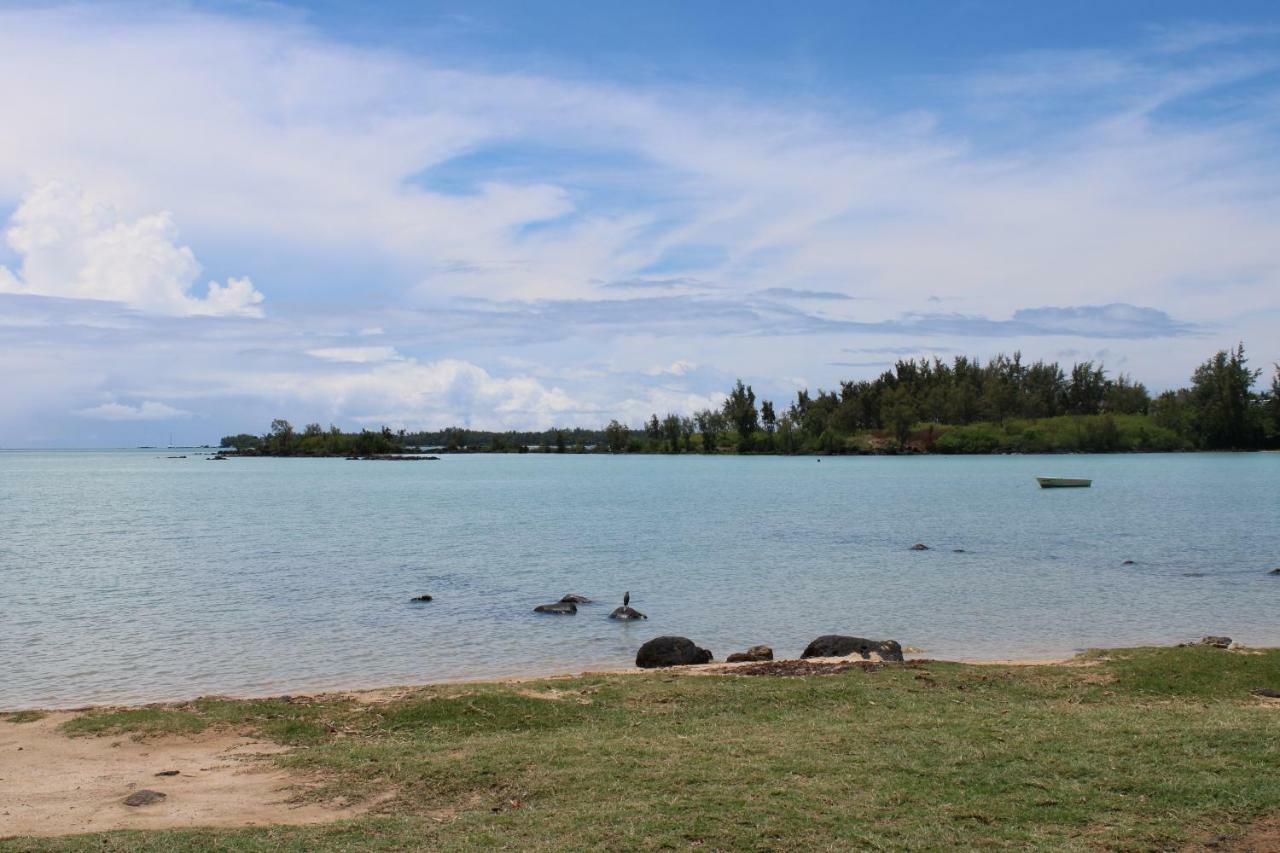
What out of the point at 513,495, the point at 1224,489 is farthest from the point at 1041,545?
the point at 513,495

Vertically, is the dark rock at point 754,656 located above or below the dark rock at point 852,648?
below

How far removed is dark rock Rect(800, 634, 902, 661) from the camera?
1920 centimetres

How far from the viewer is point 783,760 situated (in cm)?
1089

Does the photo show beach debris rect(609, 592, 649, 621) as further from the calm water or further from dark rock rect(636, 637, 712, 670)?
dark rock rect(636, 637, 712, 670)

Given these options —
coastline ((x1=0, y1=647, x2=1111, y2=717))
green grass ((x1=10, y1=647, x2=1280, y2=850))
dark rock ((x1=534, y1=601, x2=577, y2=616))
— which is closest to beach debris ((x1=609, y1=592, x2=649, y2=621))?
dark rock ((x1=534, y1=601, x2=577, y2=616))

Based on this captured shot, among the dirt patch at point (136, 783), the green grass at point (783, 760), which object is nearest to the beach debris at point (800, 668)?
the green grass at point (783, 760)

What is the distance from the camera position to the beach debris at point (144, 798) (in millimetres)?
10750

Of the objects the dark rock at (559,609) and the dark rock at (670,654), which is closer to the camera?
the dark rock at (670,654)

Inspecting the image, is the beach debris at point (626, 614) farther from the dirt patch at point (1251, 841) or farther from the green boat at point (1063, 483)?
the green boat at point (1063, 483)

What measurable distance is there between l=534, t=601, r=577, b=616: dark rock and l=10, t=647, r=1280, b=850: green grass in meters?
12.6

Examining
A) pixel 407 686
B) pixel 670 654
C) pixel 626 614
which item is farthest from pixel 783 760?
pixel 626 614

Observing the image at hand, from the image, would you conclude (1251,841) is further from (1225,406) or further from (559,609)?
(1225,406)

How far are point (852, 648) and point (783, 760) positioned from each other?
908 centimetres

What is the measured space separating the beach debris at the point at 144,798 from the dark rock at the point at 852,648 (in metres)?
12.7
